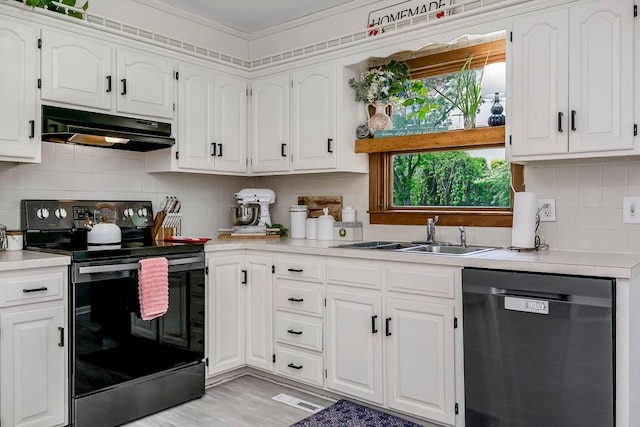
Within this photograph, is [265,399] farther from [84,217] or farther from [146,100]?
[146,100]

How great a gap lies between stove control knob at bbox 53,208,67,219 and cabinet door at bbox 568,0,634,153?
2.79m

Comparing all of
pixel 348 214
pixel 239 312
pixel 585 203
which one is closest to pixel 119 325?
pixel 239 312

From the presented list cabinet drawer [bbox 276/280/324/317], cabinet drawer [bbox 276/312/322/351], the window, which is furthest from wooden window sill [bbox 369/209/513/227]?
cabinet drawer [bbox 276/312/322/351]

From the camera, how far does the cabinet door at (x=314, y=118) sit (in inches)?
130

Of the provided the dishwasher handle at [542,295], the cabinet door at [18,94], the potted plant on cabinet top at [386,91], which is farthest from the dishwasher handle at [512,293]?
the cabinet door at [18,94]

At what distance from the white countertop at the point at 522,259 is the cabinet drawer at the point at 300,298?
206 millimetres

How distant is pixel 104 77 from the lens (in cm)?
291

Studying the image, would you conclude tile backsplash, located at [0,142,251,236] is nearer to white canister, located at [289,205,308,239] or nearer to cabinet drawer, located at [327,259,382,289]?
white canister, located at [289,205,308,239]

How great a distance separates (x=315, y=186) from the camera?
3783 millimetres

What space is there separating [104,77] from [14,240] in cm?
103

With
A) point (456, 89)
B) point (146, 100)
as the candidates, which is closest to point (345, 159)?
point (456, 89)

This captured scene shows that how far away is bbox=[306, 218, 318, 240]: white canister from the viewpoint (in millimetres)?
3475

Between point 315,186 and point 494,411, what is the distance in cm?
206

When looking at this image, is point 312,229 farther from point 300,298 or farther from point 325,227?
point 300,298
